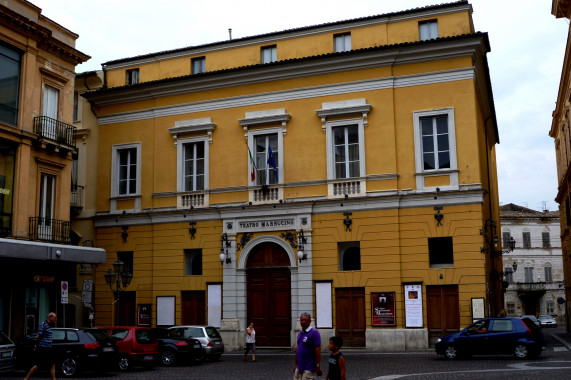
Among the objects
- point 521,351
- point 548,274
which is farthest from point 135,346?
point 548,274

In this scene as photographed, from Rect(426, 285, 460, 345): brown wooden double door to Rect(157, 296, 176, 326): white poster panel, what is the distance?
433 inches

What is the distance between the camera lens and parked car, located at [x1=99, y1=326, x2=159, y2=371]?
19688 mm

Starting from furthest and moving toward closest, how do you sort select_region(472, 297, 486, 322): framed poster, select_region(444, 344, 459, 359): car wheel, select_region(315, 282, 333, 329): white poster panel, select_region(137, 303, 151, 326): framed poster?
select_region(137, 303, 151, 326): framed poster, select_region(315, 282, 333, 329): white poster panel, select_region(472, 297, 486, 322): framed poster, select_region(444, 344, 459, 359): car wheel

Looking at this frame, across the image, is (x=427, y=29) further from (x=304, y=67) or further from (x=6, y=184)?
(x=6, y=184)

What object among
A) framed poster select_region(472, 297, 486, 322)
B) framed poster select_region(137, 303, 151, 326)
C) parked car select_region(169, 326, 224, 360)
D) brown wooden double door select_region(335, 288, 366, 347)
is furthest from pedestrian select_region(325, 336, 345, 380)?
framed poster select_region(137, 303, 151, 326)

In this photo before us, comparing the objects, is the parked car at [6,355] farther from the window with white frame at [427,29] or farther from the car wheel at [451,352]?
the window with white frame at [427,29]

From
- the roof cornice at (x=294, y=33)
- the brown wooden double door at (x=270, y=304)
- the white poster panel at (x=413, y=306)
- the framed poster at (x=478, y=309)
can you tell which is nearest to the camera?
the framed poster at (x=478, y=309)

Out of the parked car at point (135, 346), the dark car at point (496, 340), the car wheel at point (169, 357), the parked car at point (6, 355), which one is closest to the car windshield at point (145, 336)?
the parked car at point (135, 346)

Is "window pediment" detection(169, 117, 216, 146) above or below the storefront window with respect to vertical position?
above

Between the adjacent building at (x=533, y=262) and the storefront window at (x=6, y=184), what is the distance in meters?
57.7

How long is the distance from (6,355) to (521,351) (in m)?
15.3

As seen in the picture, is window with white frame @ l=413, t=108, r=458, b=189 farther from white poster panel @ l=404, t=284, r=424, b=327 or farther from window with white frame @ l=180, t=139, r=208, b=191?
window with white frame @ l=180, t=139, r=208, b=191

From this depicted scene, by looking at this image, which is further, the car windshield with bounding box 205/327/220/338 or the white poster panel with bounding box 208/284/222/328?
the white poster panel with bounding box 208/284/222/328

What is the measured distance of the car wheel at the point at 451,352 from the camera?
21.0 m
